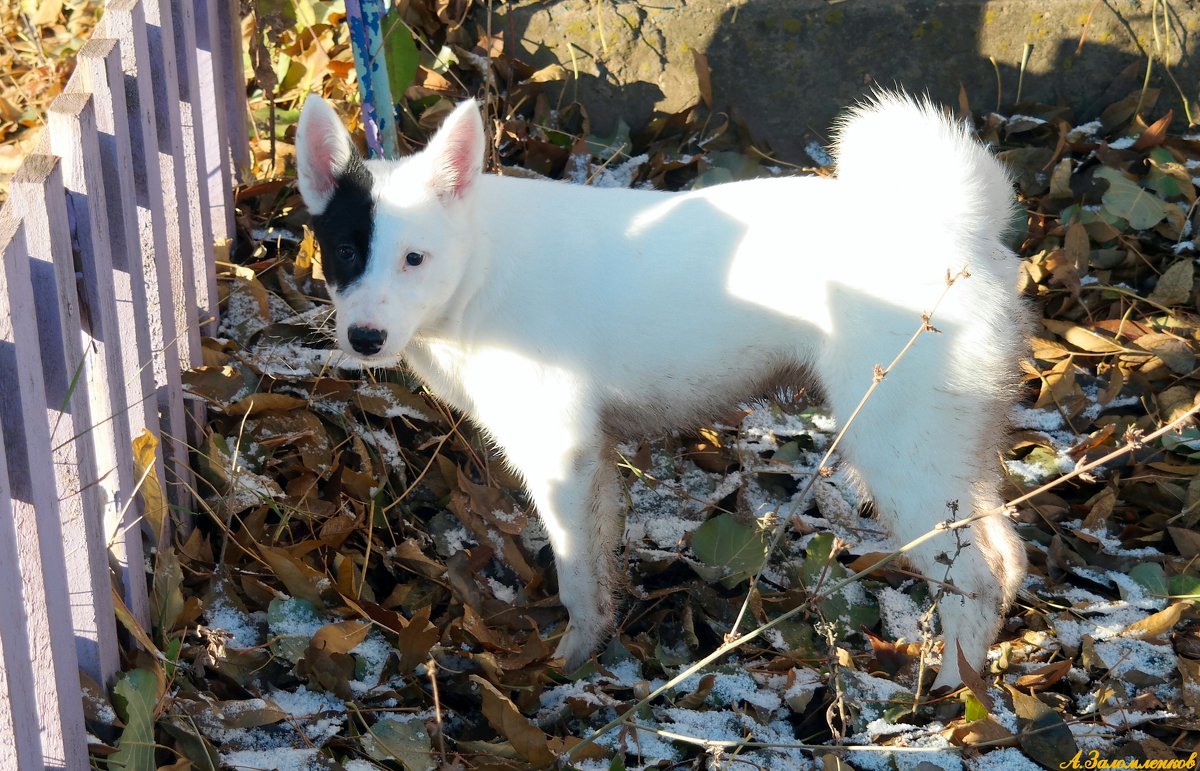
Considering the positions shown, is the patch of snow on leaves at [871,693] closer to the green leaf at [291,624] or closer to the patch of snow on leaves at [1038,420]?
the patch of snow on leaves at [1038,420]

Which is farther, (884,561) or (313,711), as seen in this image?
(313,711)

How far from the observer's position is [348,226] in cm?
251

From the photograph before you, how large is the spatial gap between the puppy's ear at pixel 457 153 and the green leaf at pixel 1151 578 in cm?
206

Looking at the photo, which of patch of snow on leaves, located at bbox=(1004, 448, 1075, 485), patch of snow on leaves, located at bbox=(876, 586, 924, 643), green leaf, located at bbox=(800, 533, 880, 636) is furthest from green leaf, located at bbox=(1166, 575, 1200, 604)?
green leaf, located at bbox=(800, 533, 880, 636)

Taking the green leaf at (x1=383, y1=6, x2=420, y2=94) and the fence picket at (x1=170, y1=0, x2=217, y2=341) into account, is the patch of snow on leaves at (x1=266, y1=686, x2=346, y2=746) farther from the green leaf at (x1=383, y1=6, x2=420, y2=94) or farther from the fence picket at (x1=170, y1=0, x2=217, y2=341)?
the green leaf at (x1=383, y1=6, x2=420, y2=94)

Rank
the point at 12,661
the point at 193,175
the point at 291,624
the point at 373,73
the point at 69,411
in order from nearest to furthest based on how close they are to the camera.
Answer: the point at 12,661 → the point at 69,411 → the point at 291,624 → the point at 193,175 → the point at 373,73

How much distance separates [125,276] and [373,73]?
1.29 m

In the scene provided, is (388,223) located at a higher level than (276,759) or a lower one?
higher

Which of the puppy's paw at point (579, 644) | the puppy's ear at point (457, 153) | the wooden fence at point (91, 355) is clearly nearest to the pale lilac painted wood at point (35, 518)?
the wooden fence at point (91, 355)

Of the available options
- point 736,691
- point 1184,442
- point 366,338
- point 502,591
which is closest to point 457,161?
point 366,338

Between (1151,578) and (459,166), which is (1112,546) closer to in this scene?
(1151,578)

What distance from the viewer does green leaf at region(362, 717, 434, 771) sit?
2.36 m

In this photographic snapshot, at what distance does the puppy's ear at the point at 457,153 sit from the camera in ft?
8.26

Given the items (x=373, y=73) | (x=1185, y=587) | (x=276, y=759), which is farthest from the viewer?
(x=373, y=73)
